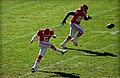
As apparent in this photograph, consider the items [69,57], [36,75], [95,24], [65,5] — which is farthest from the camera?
[65,5]

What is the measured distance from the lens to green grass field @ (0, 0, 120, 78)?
44.3 feet

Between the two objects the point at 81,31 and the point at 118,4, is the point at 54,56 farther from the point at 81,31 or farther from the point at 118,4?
the point at 118,4

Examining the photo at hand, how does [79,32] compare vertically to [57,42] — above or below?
above

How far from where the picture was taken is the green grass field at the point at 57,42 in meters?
13.5

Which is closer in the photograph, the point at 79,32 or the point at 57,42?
the point at 79,32

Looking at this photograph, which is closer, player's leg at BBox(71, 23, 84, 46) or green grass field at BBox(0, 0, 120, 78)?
green grass field at BBox(0, 0, 120, 78)

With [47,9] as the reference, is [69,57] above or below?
below

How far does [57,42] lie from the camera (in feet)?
55.6

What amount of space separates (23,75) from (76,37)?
3.92 m

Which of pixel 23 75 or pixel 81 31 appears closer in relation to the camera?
pixel 23 75

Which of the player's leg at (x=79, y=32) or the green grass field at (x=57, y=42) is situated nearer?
the green grass field at (x=57, y=42)

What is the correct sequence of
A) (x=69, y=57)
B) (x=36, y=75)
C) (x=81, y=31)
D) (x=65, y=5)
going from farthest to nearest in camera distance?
(x=65, y=5) < (x=81, y=31) < (x=69, y=57) < (x=36, y=75)

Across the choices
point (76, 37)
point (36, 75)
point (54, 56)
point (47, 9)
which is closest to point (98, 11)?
point (47, 9)

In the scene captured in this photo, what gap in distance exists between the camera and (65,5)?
23641 millimetres
